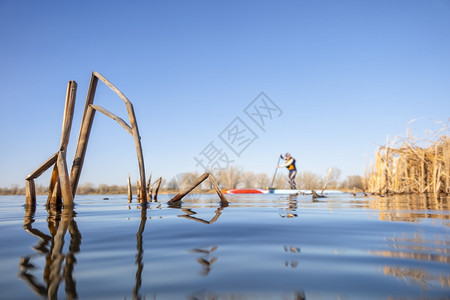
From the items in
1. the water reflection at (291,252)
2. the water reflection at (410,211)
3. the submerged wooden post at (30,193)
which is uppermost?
the submerged wooden post at (30,193)

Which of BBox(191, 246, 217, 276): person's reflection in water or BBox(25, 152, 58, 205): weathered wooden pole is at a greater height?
BBox(25, 152, 58, 205): weathered wooden pole

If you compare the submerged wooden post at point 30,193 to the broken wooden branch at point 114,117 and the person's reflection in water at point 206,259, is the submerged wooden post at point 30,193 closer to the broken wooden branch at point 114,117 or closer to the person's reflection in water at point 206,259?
the broken wooden branch at point 114,117

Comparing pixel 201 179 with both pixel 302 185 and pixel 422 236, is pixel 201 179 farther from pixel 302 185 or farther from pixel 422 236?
pixel 302 185

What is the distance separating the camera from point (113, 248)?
4.09 ft

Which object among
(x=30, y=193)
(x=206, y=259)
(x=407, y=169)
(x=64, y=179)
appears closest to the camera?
(x=206, y=259)

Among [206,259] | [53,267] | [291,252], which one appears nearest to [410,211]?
[291,252]

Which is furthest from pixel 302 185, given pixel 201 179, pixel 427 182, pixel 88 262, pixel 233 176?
pixel 88 262

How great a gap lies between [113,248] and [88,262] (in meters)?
0.24

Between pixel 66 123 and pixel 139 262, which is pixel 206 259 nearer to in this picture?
pixel 139 262

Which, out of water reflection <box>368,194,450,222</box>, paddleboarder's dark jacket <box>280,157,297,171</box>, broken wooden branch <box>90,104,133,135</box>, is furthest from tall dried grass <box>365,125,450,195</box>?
paddleboarder's dark jacket <box>280,157,297,171</box>

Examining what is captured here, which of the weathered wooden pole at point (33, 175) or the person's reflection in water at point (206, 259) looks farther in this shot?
the weathered wooden pole at point (33, 175)

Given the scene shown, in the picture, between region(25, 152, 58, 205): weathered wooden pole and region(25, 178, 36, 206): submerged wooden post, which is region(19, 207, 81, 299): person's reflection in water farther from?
region(25, 178, 36, 206): submerged wooden post

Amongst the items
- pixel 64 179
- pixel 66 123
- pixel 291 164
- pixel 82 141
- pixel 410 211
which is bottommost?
pixel 410 211

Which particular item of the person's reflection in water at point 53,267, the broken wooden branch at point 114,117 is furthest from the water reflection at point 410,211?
the broken wooden branch at point 114,117
